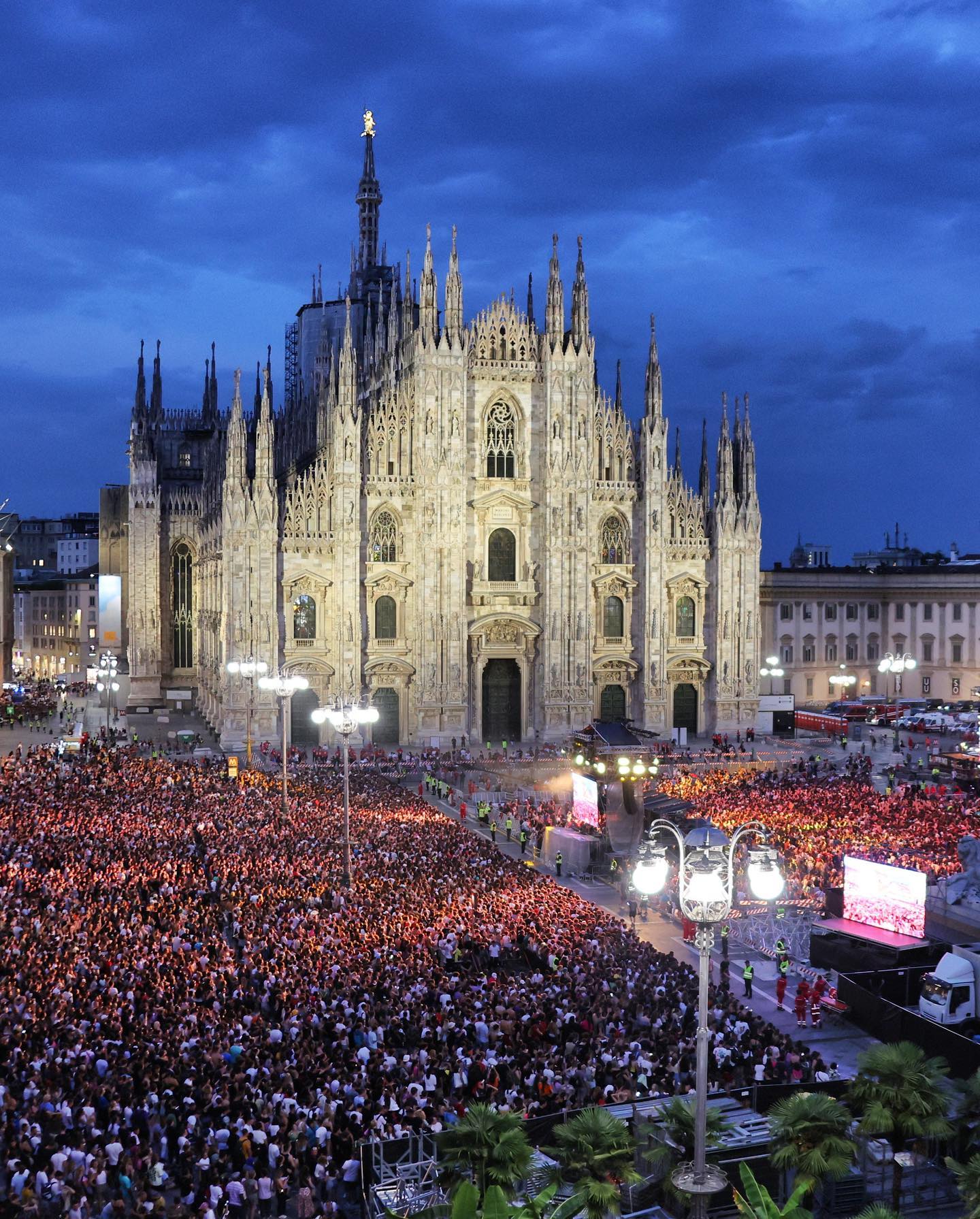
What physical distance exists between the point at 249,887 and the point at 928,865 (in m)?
18.1

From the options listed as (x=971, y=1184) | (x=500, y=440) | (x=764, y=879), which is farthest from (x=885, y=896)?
(x=500, y=440)

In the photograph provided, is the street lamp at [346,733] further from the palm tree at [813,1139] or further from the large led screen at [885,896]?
the palm tree at [813,1139]

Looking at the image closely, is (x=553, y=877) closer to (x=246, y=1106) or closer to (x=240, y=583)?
(x=246, y=1106)

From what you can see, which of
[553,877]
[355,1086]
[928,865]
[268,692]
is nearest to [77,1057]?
[355,1086]

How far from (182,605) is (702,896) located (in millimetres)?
75790

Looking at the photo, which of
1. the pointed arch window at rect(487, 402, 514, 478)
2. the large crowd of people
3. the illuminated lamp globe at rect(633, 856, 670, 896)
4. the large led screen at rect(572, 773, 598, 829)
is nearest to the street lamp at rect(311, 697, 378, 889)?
the large crowd of people

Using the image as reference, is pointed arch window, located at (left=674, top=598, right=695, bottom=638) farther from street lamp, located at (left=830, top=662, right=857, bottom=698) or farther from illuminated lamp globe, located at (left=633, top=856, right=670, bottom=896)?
illuminated lamp globe, located at (left=633, top=856, right=670, bottom=896)

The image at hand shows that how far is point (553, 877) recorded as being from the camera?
3547 centimetres

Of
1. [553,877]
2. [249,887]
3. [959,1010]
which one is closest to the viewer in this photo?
[959,1010]

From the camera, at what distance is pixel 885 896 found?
2734 centimetres

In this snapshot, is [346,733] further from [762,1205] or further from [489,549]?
[489,549]

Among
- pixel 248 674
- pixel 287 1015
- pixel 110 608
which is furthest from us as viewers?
pixel 110 608

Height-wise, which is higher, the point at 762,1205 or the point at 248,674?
the point at 248,674

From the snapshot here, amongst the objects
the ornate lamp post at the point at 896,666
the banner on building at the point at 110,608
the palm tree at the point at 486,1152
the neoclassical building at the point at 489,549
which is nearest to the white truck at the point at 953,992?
the palm tree at the point at 486,1152
